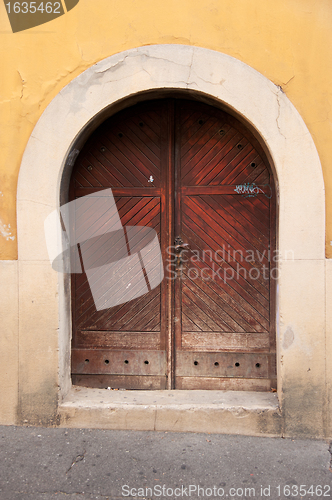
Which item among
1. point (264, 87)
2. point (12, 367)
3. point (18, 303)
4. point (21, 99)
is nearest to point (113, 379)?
point (12, 367)

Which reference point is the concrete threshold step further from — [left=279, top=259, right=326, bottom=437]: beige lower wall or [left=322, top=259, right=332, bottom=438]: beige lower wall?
[left=322, top=259, right=332, bottom=438]: beige lower wall

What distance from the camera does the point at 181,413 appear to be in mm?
3033

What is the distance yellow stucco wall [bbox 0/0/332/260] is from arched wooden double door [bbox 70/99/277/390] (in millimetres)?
545

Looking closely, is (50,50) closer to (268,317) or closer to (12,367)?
(12,367)

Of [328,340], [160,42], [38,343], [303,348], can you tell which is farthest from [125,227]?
[328,340]

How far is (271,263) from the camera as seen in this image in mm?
3320

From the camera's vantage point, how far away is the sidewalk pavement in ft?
7.77

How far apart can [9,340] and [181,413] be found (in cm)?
170

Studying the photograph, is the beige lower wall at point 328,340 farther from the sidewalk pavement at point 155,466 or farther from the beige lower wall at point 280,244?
the sidewalk pavement at point 155,466

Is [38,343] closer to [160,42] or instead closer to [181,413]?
[181,413]

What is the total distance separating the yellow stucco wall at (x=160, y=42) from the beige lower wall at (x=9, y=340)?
8.3 inches

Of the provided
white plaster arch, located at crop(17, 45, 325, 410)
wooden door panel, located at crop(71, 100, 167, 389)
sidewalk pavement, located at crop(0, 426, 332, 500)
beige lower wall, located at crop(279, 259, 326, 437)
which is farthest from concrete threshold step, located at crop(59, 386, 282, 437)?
white plaster arch, located at crop(17, 45, 325, 410)

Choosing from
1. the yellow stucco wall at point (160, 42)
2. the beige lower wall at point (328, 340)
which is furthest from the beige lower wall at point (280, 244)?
the yellow stucco wall at point (160, 42)

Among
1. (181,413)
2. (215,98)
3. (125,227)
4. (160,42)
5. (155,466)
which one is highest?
(160,42)
